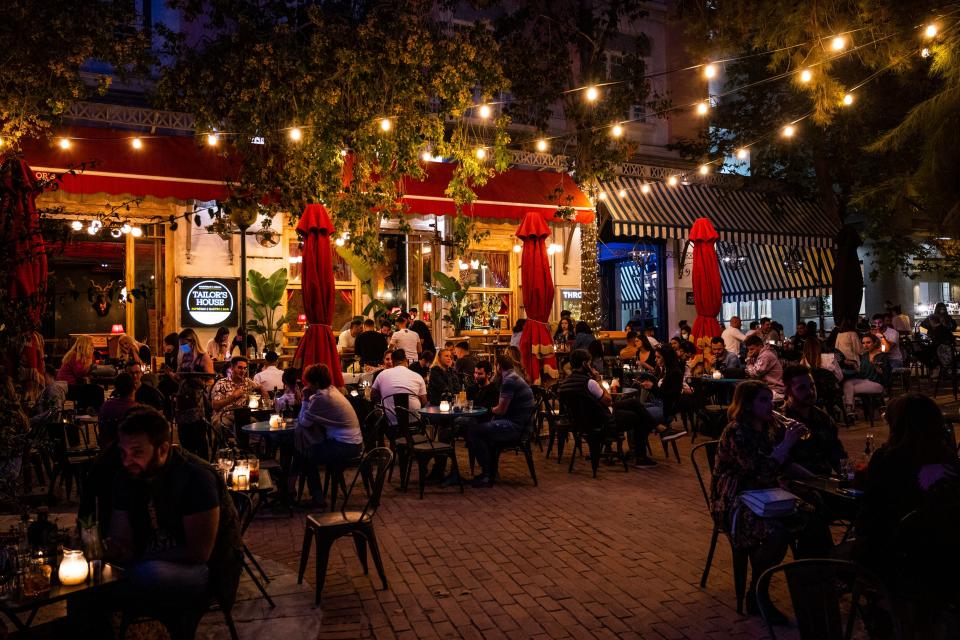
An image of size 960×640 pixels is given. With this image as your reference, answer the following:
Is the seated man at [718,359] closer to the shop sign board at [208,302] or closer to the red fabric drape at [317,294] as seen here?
the red fabric drape at [317,294]

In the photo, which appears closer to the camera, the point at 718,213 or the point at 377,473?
the point at 377,473

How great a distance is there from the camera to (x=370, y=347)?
12508 millimetres

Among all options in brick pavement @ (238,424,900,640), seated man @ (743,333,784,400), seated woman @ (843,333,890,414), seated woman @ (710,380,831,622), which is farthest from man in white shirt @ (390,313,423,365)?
seated woman @ (710,380,831,622)

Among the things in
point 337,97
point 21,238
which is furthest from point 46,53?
point 21,238

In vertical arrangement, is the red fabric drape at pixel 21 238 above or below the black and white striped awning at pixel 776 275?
below

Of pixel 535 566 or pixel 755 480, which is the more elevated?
pixel 755 480

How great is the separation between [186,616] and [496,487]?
5098 millimetres

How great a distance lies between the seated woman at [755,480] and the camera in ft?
14.6

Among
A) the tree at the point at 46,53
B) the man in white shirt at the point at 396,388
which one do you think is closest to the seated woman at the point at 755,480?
the man in white shirt at the point at 396,388

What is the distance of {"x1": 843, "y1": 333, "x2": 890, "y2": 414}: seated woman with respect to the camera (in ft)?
39.3

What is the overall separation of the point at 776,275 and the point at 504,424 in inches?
662

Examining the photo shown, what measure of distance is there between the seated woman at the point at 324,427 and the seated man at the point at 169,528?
3497mm

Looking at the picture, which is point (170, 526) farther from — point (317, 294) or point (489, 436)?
point (317, 294)

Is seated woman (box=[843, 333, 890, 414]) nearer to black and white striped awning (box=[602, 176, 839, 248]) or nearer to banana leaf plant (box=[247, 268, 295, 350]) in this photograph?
black and white striped awning (box=[602, 176, 839, 248])
